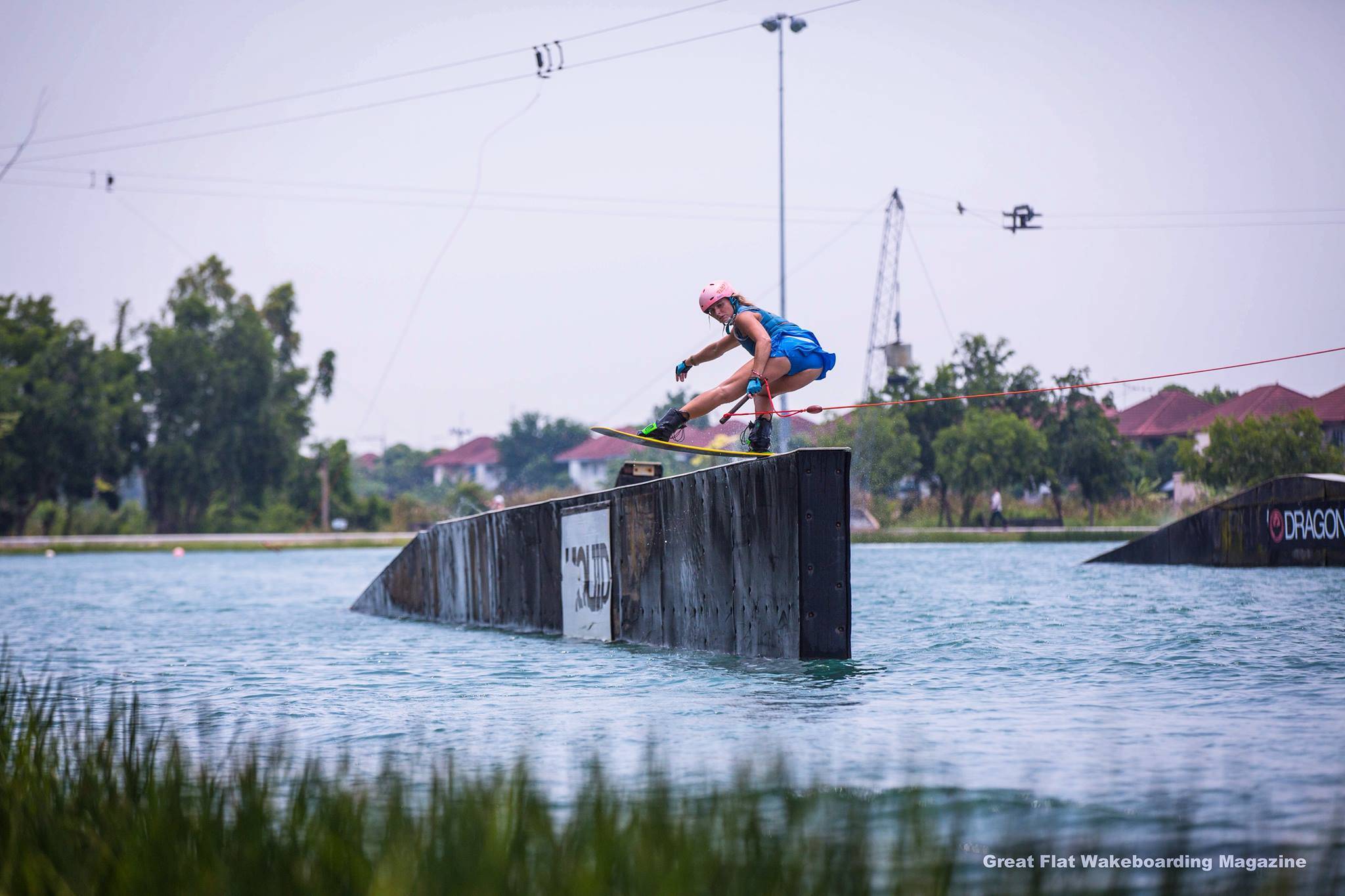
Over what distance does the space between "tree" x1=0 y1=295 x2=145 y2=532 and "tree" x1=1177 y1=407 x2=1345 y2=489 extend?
55.3 meters

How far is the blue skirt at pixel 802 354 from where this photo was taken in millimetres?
11008

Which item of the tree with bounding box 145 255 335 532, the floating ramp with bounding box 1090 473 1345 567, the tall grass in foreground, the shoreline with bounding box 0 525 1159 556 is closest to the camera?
the tall grass in foreground

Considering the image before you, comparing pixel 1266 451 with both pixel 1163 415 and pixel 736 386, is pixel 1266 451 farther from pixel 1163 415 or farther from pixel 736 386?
pixel 1163 415

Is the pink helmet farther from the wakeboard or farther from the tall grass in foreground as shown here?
the tall grass in foreground

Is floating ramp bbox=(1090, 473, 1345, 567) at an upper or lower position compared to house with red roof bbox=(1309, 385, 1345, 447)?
lower

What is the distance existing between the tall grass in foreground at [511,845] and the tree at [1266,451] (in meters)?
43.0

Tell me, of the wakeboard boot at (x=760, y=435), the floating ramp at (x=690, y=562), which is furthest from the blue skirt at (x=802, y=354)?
the floating ramp at (x=690, y=562)

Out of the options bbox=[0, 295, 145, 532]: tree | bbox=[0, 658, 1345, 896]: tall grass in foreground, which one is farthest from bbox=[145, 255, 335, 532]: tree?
bbox=[0, 658, 1345, 896]: tall grass in foreground

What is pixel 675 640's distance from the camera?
39.8ft

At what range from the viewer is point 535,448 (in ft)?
482

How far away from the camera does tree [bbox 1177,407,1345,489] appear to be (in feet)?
143

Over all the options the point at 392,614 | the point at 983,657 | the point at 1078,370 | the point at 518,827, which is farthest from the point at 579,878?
the point at 1078,370

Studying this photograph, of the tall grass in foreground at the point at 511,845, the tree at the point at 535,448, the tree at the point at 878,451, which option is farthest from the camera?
the tree at the point at 535,448

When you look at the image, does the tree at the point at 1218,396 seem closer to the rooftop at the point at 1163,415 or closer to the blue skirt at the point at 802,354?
the rooftop at the point at 1163,415
